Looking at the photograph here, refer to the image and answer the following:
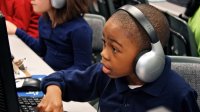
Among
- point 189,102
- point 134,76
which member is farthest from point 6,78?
point 189,102

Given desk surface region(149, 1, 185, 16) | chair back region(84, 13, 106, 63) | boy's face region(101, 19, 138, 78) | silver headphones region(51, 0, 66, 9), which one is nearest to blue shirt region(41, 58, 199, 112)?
boy's face region(101, 19, 138, 78)

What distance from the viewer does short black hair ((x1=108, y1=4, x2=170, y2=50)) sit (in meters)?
1.09

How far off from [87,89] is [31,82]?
276mm

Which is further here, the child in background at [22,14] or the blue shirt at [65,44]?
A: the child in background at [22,14]

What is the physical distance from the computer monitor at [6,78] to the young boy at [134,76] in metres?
0.27

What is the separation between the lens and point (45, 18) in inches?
85.1

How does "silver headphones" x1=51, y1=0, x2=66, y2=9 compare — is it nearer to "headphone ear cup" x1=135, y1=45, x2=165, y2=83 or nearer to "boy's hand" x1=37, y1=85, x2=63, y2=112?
"boy's hand" x1=37, y1=85, x2=63, y2=112

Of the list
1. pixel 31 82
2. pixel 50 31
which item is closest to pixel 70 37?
pixel 50 31

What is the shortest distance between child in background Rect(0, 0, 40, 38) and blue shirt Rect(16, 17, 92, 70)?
0.95 ft

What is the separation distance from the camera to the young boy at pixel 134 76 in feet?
3.59

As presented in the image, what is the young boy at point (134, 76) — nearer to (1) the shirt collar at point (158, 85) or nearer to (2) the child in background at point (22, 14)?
(1) the shirt collar at point (158, 85)

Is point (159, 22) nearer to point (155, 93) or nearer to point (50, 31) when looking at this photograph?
point (155, 93)

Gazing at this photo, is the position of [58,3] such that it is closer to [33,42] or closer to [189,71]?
[33,42]

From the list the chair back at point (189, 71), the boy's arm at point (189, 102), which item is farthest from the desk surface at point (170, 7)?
the boy's arm at point (189, 102)
